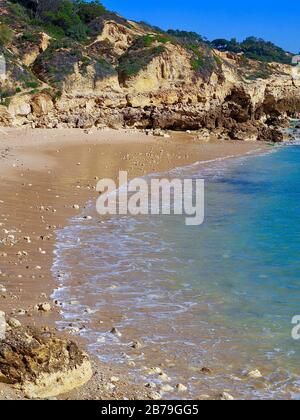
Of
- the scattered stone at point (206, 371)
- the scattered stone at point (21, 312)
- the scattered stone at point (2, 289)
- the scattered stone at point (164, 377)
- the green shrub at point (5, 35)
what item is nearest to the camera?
the scattered stone at point (164, 377)

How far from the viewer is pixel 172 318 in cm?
671

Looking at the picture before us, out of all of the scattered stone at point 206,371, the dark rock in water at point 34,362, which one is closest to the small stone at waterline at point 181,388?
the scattered stone at point 206,371

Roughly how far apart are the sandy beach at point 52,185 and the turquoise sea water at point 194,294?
334 millimetres

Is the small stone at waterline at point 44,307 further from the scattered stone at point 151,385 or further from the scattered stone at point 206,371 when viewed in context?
the scattered stone at point 206,371

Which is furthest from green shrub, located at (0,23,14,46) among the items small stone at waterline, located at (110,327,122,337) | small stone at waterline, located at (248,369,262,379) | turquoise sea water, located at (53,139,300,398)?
small stone at waterline, located at (248,369,262,379)

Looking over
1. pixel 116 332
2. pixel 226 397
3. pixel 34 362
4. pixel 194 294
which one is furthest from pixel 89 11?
pixel 34 362

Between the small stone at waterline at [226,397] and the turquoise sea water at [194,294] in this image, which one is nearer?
the small stone at waterline at [226,397]

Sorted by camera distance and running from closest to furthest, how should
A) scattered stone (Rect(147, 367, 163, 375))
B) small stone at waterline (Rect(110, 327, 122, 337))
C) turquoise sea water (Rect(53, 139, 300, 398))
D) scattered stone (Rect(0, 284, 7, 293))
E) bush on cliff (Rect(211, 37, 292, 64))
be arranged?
1. scattered stone (Rect(147, 367, 163, 375))
2. turquoise sea water (Rect(53, 139, 300, 398))
3. small stone at waterline (Rect(110, 327, 122, 337))
4. scattered stone (Rect(0, 284, 7, 293))
5. bush on cliff (Rect(211, 37, 292, 64))

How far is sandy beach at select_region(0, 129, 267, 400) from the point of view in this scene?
641cm

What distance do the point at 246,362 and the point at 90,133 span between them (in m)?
23.6

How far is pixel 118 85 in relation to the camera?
1355 inches

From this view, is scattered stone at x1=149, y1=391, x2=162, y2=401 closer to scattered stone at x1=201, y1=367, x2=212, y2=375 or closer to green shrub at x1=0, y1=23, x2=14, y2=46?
scattered stone at x1=201, y1=367, x2=212, y2=375

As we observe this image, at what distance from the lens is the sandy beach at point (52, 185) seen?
641cm

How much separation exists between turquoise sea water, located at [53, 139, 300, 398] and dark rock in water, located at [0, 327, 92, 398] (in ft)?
3.30
